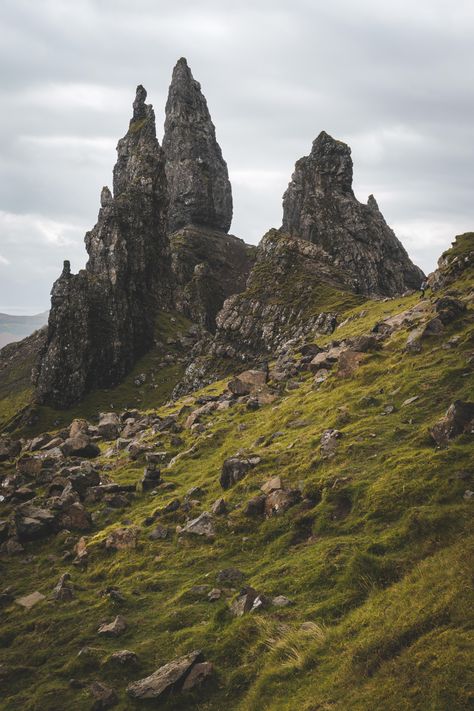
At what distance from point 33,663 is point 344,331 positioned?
56.5m

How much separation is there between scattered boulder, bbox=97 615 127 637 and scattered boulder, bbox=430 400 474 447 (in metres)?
15.3

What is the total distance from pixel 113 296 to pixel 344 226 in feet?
224

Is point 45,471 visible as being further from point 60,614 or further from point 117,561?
point 60,614

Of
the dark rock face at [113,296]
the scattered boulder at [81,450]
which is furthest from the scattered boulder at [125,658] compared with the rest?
the dark rock face at [113,296]

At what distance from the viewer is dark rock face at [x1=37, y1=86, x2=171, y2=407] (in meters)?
125

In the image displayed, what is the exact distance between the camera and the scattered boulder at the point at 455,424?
23266 mm

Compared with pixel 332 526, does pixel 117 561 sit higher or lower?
lower

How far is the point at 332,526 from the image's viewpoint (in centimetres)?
2214

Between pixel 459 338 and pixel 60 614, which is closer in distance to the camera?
pixel 60 614

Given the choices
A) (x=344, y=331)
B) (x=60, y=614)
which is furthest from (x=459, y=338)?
(x=344, y=331)

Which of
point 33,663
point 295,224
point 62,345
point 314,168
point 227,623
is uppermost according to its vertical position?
point 314,168

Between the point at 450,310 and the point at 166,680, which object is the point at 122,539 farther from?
the point at 450,310

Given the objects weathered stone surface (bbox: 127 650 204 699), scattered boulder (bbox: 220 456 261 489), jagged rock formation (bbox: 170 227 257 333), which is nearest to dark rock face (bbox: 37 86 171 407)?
jagged rock formation (bbox: 170 227 257 333)

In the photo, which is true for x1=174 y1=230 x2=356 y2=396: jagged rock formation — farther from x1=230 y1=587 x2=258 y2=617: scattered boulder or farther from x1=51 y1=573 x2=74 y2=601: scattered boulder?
x1=230 y1=587 x2=258 y2=617: scattered boulder
